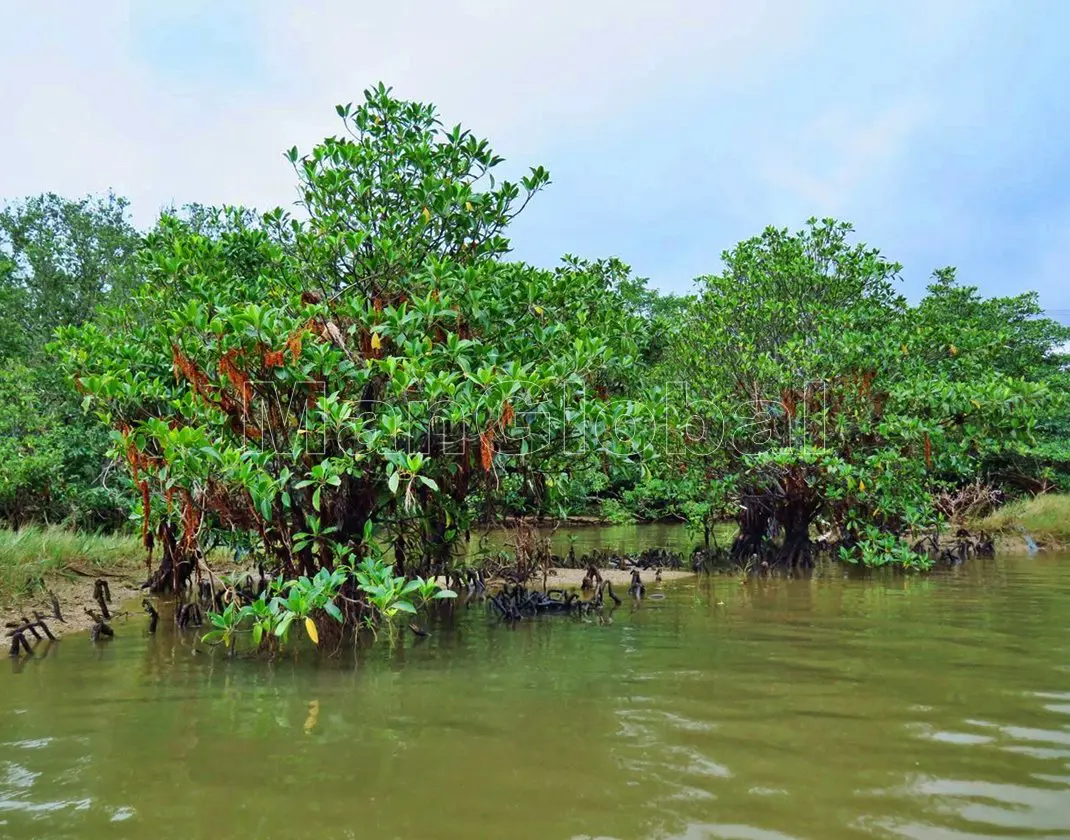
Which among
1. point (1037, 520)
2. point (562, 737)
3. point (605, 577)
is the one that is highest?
point (1037, 520)

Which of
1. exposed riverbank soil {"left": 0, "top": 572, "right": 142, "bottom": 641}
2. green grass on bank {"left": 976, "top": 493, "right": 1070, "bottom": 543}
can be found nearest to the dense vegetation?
exposed riverbank soil {"left": 0, "top": 572, "right": 142, "bottom": 641}

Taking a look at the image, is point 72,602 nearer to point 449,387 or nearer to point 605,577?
point 449,387

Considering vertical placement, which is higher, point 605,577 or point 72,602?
point 605,577

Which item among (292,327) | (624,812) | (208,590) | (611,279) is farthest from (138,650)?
(611,279)

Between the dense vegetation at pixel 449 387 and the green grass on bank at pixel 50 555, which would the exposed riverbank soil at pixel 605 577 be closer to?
the dense vegetation at pixel 449 387

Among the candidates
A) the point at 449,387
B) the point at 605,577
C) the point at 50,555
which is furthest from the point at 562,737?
the point at 50,555

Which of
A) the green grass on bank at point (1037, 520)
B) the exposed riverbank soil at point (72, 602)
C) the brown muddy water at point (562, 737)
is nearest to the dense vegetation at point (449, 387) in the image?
the exposed riverbank soil at point (72, 602)

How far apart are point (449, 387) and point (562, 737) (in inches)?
123

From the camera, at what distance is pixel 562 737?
4742 millimetres

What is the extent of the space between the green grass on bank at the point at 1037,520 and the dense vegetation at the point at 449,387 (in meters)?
4.06

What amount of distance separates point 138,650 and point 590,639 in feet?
15.3

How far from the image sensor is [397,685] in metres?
6.07

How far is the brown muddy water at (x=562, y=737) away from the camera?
3631mm

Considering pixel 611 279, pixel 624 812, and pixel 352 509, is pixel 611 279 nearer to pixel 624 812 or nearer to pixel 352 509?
pixel 352 509
